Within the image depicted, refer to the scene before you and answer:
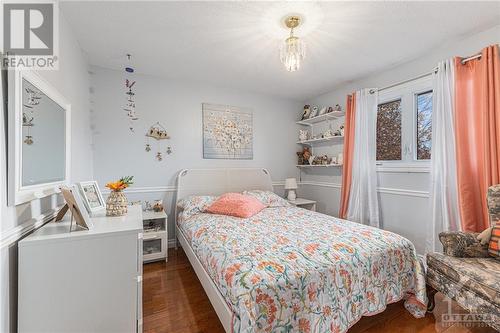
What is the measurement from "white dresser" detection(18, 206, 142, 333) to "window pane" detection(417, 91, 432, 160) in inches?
121

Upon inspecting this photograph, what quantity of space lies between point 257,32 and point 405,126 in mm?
2147

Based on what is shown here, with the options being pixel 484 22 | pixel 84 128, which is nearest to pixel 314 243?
pixel 484 22

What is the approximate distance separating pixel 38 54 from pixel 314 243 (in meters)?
2.27

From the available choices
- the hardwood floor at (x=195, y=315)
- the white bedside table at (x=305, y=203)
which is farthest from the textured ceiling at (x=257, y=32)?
the hardwood floor at (x=195, y=315)

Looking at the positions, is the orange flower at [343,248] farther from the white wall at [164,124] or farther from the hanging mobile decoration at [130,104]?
the hanging mobile decoration at [130,104]

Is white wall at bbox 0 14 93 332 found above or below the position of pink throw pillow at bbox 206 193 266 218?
above

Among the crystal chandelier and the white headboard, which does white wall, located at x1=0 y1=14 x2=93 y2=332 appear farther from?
the crystal chandelier

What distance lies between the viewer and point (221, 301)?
146cm

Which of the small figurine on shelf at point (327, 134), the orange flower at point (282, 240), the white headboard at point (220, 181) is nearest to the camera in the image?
the orange flower at point (282, 240)

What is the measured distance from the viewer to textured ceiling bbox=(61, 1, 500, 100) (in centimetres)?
178

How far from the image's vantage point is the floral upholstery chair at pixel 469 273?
1.41 m

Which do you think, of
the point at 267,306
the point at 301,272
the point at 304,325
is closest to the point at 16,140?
the point at 267,306

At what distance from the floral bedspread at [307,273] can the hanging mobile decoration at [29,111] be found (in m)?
1.33

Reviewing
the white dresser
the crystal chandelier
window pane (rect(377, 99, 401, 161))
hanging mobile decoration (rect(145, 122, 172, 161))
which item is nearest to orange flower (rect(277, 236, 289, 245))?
the white dresser
